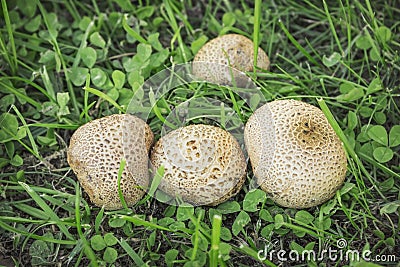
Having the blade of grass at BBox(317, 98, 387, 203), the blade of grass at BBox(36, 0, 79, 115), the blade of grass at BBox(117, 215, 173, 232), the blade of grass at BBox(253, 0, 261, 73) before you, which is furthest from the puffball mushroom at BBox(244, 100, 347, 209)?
the blade of grass at BBox(36, 0, 79, 115)

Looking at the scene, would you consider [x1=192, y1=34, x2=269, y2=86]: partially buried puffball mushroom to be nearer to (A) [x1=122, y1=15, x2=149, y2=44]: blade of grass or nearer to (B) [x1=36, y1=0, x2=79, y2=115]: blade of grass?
(A) [x1=122, y1=15, x2=149, y2=44]: blade of grass

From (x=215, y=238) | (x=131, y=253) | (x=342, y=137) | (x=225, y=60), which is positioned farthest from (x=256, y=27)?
(x=131, y=253)

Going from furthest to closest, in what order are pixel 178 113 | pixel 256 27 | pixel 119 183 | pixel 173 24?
1. pixel 173 24
2. pixel 178 113
3. pixel 256 27
4. pixel 119 183

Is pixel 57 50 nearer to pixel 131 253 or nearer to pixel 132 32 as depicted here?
pixel 132 32

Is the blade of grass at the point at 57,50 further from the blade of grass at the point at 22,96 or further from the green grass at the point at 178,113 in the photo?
the blade of grass at the point at 22,96

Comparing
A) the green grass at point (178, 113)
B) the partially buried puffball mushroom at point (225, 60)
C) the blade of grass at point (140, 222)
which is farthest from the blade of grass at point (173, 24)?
the blade of grass at point (140, 222)

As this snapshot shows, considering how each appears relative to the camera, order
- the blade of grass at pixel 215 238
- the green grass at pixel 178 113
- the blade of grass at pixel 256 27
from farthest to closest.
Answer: the blade of grass at pixel 256 27
the green grass at pixel 178 113
the blade of grass at pixel 215 238
